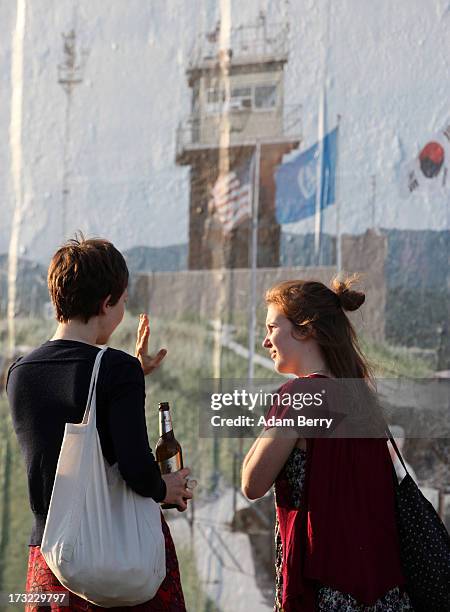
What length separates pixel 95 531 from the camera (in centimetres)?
186

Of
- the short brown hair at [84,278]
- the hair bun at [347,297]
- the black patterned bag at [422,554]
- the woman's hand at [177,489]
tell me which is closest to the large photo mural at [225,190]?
the hair bun at [347,297]

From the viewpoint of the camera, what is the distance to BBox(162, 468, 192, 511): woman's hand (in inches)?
80.0

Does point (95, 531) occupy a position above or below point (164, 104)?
below

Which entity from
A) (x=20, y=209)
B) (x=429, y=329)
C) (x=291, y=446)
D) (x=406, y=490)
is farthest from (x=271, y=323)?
(x=20, y=209)

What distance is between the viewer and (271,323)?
87.3 inches

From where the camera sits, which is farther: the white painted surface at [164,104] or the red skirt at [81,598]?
the white painted surface at [164,104]

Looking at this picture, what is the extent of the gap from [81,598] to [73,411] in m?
0.38

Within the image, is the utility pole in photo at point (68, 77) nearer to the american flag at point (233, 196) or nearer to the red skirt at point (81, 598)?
the american flag at point (233, 196)

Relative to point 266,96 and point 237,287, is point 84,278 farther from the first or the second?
point 266,96

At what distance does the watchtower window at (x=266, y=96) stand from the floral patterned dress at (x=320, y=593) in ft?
6.76

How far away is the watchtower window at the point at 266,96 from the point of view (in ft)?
12.5
